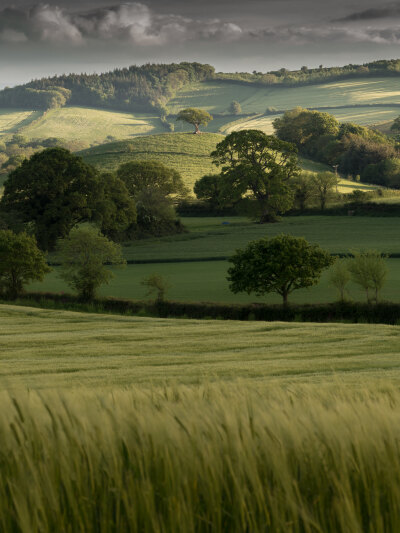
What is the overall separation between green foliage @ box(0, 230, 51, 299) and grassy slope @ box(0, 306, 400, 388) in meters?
13.2

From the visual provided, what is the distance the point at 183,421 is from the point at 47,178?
221ft

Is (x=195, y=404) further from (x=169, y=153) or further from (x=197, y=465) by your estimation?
(x=169, y=153)

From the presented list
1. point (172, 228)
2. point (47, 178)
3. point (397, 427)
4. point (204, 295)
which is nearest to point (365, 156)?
point (172, 228)

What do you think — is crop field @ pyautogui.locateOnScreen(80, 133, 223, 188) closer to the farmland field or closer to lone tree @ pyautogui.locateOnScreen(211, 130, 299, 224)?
the farmland field

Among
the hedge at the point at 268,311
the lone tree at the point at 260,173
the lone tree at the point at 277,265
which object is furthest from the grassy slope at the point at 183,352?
the lone tree at the point at 260,173

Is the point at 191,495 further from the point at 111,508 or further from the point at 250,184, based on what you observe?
the point at 250,184

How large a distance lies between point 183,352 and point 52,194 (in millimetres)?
54478

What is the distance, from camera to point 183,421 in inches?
119

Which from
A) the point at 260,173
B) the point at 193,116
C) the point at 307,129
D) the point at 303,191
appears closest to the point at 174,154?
the point at 193,116

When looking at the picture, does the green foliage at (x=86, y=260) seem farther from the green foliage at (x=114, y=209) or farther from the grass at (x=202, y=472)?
the grass at (x=202, y=472)

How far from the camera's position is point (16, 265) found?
3866 centimetres

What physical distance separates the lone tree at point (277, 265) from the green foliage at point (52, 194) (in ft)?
109

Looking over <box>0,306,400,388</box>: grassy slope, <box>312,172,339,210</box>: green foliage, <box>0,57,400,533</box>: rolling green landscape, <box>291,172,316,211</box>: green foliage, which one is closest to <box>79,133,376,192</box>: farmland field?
<box>312,172,339,210</box>: green foliage

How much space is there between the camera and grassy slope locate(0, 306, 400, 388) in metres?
11.4
